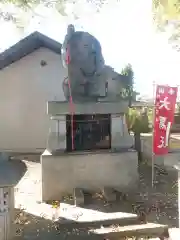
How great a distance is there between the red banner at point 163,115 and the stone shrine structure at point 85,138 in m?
0.81

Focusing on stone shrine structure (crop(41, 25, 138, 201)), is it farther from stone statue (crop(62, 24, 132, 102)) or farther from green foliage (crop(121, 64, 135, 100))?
green foliage (crop(121, 64, 135, 100))

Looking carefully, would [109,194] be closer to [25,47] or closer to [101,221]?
[101,221]

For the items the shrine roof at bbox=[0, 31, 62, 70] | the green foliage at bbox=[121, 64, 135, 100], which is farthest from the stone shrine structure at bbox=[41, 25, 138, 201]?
the green foliage at bbox=[121, 64, 135, 100]

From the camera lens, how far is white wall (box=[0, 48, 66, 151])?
1472 cm

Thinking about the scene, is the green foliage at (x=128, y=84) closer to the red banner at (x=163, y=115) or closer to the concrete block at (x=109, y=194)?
the red banner at (x=163, y=115)

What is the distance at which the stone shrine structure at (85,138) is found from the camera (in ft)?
27.5

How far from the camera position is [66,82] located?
30.3 feet

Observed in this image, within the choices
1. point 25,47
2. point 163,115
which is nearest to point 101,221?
point 163,115

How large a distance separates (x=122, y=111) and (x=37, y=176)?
410 centimetres

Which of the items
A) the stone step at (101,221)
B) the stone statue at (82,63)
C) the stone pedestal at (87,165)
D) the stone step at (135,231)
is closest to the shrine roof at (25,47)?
the stone statue at (82,63)

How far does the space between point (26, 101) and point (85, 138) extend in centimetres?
682

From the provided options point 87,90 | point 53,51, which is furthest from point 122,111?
point 53,51

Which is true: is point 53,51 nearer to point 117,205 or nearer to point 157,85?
point 157,85

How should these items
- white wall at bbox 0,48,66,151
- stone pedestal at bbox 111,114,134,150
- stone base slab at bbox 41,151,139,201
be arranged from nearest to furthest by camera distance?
stone base slab at bbox 41,151,139,201 < stone pedestal at bbox 111,114,134,150 < white wall at bbox 0,48,66,151
